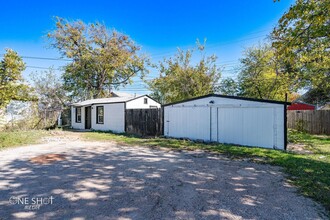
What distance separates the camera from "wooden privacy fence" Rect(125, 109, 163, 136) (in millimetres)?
12076

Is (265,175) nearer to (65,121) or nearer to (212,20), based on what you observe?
(212,20)

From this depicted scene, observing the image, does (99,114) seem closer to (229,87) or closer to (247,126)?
(247,126)

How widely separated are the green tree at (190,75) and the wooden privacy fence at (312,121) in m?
6.90

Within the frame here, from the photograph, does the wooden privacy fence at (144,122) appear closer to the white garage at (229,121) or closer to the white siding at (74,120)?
the white garage at (229,121)

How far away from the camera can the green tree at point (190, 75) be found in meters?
17.9

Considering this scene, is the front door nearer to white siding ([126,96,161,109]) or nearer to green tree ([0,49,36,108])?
white siding ([126,96,161,109])

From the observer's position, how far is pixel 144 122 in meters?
12.7

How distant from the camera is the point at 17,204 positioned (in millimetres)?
3062

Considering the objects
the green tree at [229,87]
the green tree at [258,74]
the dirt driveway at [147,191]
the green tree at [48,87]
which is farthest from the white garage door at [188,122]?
the green tree at [48,87]

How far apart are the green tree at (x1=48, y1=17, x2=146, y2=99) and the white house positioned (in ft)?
21.8

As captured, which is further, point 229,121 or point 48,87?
point 48,87

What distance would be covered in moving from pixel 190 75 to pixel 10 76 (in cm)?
1281

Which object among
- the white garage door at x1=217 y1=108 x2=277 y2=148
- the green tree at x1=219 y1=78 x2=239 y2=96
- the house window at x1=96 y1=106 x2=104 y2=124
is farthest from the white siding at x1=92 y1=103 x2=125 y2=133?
the green tree at x1=219 y1=78 x2=239 y2=96

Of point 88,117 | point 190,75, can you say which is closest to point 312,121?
point 190,75
